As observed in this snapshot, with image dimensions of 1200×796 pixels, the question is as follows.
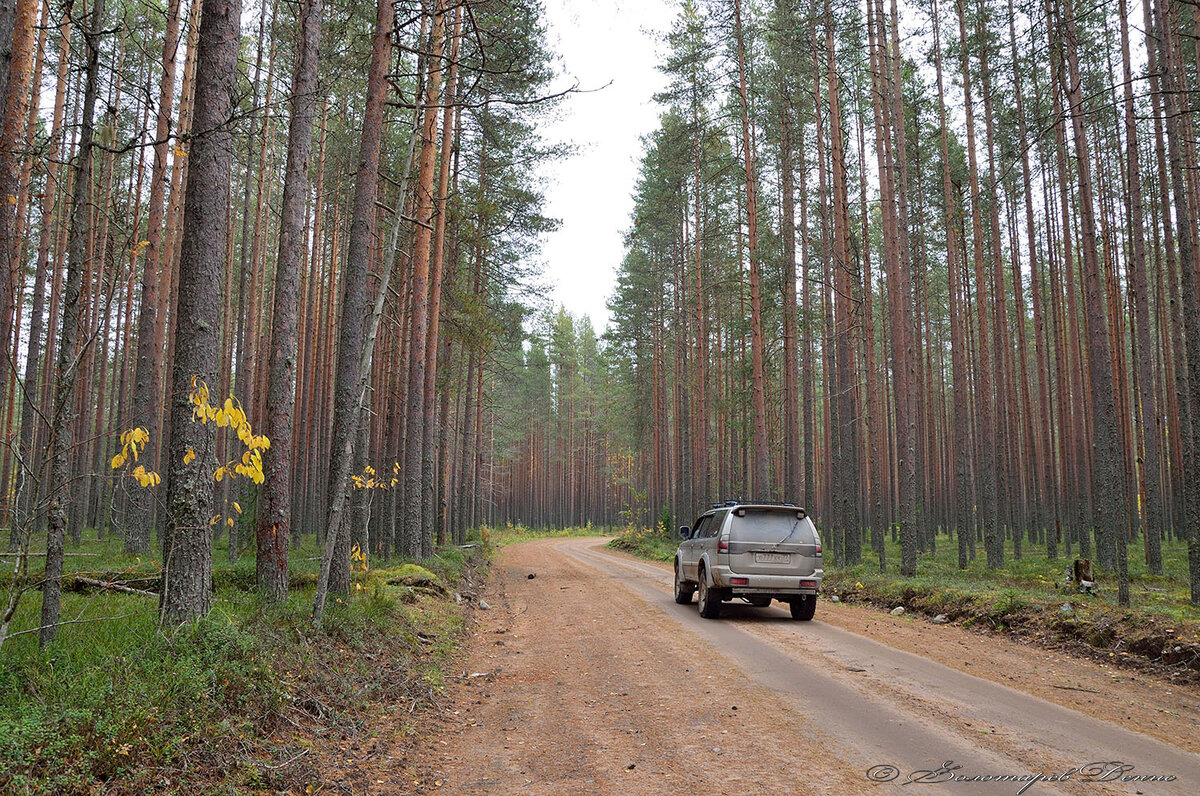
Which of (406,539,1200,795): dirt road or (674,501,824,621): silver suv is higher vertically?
(674,501,824,621): silver suv

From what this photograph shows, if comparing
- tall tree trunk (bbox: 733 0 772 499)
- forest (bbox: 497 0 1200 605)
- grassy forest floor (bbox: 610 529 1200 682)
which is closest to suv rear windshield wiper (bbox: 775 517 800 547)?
grassy forest floor (bbox: 610 529 1200 682)

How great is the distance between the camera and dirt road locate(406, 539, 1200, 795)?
13.6 feet

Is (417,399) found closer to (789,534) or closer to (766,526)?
(766,526)

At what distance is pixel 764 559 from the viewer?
10.5 meters

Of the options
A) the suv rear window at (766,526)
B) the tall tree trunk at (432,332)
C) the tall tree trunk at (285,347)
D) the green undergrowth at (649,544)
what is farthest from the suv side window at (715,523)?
the green undergrowth at (649,544)

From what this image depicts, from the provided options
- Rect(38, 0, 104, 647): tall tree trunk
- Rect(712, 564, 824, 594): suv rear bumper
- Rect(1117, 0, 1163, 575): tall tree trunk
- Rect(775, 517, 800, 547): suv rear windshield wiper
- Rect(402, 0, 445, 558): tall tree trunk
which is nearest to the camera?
Rect(38, 0, 104, 647): tall tree trunk

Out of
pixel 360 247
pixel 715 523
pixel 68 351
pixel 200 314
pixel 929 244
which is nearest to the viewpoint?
pixel 68 351

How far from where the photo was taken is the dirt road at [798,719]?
4.14 metres

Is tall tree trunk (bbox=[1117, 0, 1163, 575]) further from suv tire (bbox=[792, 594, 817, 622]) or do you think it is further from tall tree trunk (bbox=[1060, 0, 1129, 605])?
suv tire (bbox=[792, 594, 817, 622])

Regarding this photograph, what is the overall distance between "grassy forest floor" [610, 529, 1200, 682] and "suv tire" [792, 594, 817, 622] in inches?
79.0

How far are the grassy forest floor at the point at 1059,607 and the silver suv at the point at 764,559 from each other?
2.25 meters

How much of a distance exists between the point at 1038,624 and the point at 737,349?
18077 mm

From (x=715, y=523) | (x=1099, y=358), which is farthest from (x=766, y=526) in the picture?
(x=1099, y=358)

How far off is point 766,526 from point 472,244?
1128 cm
